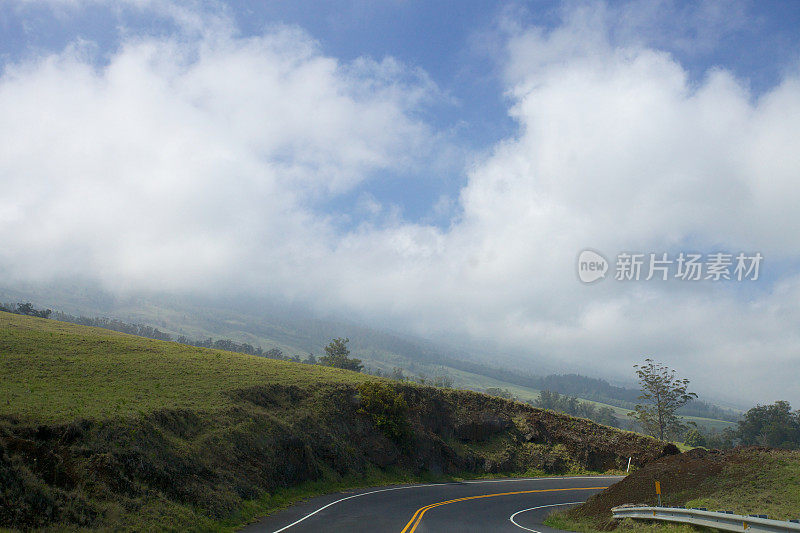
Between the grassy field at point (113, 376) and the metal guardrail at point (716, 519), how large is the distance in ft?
68.8

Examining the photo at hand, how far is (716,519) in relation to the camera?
1245 cm

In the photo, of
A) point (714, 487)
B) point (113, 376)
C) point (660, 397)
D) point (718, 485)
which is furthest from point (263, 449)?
point (660, 397)

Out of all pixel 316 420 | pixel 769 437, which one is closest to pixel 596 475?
pixel 316 420

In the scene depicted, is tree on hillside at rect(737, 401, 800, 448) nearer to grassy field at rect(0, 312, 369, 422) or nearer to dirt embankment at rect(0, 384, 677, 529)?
dirt embankment at rect(0, 384, 677, 529)

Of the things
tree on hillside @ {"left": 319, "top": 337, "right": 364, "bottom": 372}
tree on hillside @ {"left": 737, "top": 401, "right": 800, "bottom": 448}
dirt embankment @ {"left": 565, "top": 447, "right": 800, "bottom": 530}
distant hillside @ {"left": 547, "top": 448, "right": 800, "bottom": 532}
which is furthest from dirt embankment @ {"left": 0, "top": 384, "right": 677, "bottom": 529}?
tree on hillside @ {"left": 737, "top": 401, "right": 800, "bottom": 448}

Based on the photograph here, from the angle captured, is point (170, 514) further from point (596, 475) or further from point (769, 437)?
point (769, 437)

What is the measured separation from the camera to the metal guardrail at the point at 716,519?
10.4 metres

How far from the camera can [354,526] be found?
18312mm

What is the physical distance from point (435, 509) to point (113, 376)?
2020 centimetres

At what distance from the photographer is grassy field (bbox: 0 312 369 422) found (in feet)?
65.0

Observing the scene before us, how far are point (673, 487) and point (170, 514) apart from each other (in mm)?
19889

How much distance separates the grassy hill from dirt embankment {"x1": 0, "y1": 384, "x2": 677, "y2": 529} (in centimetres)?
8

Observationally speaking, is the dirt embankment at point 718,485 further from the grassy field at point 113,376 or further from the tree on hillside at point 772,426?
the tree on hillside at point 772,426

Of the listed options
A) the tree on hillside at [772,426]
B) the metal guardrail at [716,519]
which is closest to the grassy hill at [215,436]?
the metal guardrail at [716,519]
